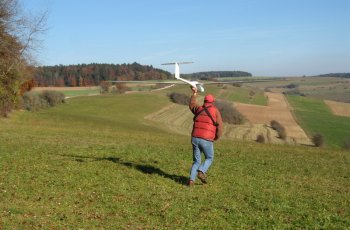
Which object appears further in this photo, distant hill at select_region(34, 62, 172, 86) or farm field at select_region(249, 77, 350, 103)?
farm field at select_region(249, 77, 350, 103)

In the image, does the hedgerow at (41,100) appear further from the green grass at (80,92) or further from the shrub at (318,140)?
the shrub at (318,140)

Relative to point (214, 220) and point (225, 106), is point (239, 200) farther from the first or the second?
point (225, 106)

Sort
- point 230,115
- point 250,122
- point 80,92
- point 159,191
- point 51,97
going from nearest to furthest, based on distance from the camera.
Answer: point 159,191 < point 230,115 < point 250,122 < point 51,97 < point 80,92

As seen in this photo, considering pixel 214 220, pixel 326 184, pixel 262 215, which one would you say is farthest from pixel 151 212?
pixel 326 184

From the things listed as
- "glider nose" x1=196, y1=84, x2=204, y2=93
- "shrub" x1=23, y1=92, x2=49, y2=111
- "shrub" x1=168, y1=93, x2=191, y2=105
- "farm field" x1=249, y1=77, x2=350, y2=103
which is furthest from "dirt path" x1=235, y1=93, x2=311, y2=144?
"glider nose" x1=196, y1=84, x2=204, y2=93

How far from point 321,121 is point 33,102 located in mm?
54999

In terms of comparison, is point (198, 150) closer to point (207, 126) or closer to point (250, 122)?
point (207, 126)

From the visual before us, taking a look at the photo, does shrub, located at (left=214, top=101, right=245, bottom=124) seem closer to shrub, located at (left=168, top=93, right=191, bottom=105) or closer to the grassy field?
shrub, located at (left=168, top=93, right=191, bottom=105)

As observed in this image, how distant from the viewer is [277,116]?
87.1 metres

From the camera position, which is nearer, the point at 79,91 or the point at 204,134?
the point at 204,134

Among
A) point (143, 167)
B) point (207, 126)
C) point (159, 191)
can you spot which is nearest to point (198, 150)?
point (207, 126)

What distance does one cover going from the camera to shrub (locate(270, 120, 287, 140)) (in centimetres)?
6881

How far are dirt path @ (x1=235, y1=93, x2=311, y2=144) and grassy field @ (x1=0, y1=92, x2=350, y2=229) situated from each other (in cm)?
5103

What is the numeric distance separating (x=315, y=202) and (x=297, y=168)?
650 centimetres
